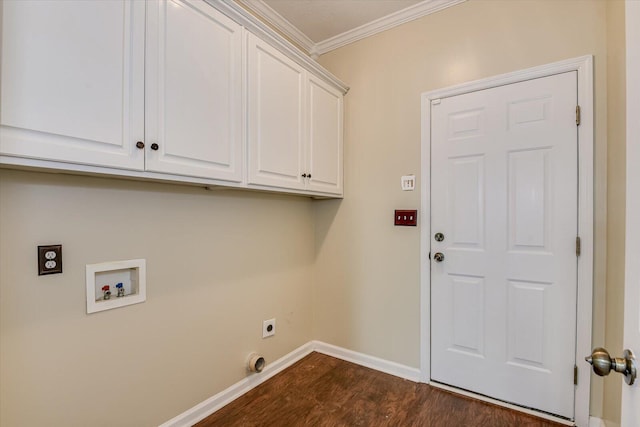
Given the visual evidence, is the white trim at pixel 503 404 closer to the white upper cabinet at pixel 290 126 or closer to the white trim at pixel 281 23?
the white upper cabinet at pixel 290 126

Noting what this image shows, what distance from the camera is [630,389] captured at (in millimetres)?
646

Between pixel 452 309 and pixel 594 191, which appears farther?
pixel 452 309

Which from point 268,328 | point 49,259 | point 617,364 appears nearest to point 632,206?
point 617,364

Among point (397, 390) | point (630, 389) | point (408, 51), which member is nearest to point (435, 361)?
point (397, 390)

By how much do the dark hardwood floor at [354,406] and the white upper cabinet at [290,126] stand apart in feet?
4.49

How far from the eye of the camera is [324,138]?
227 cm

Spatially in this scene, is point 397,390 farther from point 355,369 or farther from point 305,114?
point 305,114

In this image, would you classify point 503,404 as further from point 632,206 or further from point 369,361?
point 632,206

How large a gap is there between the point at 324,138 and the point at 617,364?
6.44 ft

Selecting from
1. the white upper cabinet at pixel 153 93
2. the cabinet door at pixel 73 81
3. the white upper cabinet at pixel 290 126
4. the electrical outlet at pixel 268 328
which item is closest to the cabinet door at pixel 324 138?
the white upper cabinet at pixel 290 126

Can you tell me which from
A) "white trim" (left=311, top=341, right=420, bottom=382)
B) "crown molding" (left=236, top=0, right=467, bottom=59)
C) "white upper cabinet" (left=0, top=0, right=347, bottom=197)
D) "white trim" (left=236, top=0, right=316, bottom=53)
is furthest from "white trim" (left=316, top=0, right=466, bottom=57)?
"white trim" (left=311, top=341, right=420, bottom=382)

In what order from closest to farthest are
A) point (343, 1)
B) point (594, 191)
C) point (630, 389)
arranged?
point (630, 389) < point (594, 191) < point (343, 1)

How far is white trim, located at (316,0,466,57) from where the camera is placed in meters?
2.06

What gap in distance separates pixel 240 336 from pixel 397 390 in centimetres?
113
